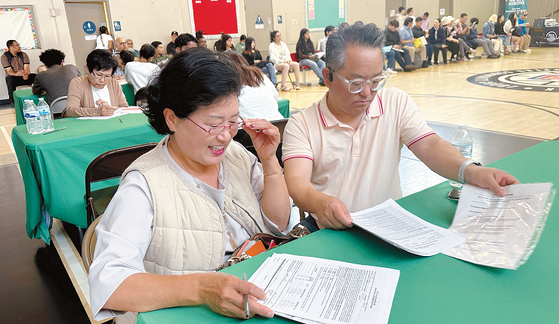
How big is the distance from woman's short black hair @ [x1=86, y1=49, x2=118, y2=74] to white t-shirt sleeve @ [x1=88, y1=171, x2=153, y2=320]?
8.77ft

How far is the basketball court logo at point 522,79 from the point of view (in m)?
7.58

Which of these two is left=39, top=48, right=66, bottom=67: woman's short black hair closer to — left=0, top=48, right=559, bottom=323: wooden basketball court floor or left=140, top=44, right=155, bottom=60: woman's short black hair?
left=140, top=44, right=155, bottom=60: woman's short black hair

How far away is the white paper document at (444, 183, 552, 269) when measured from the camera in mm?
971

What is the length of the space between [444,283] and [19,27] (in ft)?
36.3

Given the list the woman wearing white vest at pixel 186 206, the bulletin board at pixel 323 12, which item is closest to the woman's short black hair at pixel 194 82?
the woman wearing white vest at pixel 186 206

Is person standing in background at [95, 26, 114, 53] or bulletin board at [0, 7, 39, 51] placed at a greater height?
bulletin board at [0, 7, 39, 51]

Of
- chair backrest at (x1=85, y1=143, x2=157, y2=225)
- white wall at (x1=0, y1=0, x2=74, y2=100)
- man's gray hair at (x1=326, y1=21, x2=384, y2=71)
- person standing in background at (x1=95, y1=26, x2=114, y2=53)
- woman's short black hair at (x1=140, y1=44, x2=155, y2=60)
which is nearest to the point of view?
man's gray hair at (x1=326, y1=21, x2=384, y2=71)

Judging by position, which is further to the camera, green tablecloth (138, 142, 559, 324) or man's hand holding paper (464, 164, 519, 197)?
man's hand holding paper (464, 164, 519, 197)

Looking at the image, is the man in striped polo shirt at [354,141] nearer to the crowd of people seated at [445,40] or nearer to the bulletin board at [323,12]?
the crowd of people seated at [445,40]

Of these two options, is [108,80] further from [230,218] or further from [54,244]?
[230,218]

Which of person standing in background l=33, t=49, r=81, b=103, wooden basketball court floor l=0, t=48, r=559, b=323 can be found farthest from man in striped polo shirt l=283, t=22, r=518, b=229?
person standing in background l=33, t=49, r=81, b=103

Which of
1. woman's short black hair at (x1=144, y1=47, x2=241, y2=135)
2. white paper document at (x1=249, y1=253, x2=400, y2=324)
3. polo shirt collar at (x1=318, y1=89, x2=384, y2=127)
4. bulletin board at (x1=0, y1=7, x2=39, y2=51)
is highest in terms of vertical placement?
bulletin board at (x1=0, y1=7, x2=39, y2=51)

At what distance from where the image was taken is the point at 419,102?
673cm

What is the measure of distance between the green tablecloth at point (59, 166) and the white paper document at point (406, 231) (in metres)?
1.80
